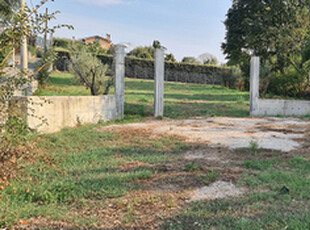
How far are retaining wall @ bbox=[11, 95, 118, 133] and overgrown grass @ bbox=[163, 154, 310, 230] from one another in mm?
4232

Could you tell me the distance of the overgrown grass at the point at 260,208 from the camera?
2863mm

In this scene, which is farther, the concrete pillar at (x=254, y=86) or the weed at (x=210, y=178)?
the concrete pillar at (x=254, y=86)

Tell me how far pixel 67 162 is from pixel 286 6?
737 inches

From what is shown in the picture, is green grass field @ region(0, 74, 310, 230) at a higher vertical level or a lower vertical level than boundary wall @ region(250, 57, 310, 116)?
lower

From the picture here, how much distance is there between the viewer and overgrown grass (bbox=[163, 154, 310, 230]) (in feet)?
9.39

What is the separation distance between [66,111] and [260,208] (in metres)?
5.96

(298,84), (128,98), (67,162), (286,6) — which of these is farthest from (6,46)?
(286,6)

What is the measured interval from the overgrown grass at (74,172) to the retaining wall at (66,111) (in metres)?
0.51

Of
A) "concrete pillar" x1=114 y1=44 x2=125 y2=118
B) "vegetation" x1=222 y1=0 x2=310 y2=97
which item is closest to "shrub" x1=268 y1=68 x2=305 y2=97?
"vegetation" x1=222 y1=0 x2=310 y2=97

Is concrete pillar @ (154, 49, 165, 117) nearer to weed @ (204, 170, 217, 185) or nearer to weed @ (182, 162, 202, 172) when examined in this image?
weed @ (182, 162, 202, 172)

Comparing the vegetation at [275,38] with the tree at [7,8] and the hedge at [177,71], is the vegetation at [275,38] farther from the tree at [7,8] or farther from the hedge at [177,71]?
the tree at [7,8]

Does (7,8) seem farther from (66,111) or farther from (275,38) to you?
(275,38)

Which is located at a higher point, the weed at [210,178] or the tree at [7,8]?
the tree at [7,8]

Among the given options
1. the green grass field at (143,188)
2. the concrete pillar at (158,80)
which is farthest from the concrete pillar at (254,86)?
the green grass field at (143,188)
